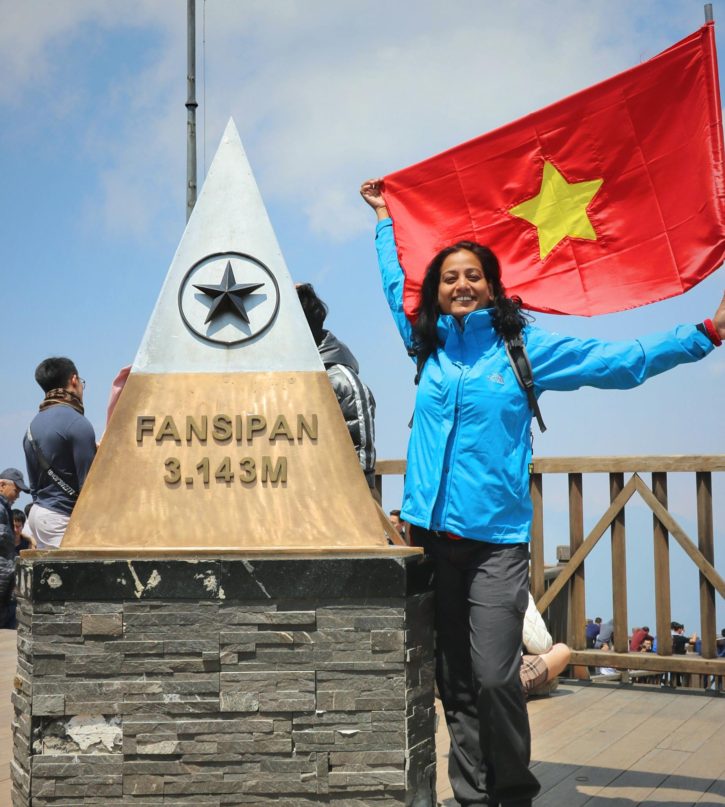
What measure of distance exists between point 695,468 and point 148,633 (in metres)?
3.51

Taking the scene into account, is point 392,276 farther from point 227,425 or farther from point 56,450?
point 56,450

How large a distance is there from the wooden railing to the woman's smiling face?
2.59m

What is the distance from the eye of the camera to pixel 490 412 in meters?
2.87

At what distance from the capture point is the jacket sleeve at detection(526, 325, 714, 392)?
9.45 ft

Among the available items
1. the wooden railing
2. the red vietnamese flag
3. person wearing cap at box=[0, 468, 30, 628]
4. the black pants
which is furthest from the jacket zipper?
person wearing cap at box=[0, 468, 30, 628]

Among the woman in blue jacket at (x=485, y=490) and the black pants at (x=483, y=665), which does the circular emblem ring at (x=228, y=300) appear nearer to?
the woman in blue jacket at (x=485, y=490)

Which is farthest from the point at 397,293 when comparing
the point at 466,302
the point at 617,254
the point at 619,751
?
the point at 619,751

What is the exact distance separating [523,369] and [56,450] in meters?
2.59

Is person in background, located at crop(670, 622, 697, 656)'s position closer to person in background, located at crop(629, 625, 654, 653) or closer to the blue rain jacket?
person in background, located at crop(629, 625, 654, 653)

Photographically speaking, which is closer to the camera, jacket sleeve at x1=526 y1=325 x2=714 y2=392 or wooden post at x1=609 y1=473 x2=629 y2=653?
jacket sleeve at x1=526 y1=325 x2=714 y2=392

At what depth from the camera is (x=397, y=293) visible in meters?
3.40

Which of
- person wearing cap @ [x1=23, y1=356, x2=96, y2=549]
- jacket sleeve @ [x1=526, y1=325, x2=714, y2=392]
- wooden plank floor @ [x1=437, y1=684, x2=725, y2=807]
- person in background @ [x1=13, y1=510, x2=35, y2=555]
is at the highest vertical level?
jacket sleeve @ [x1=526, y1=325, x2=714, y2=392]

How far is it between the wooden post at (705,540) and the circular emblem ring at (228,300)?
10.4 ft

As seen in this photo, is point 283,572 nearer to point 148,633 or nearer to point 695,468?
point 148,633
